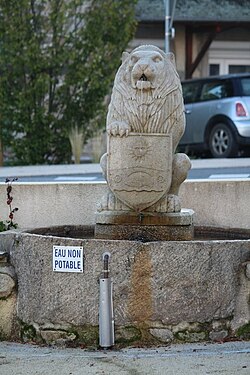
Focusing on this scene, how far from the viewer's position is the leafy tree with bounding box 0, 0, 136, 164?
1784cm

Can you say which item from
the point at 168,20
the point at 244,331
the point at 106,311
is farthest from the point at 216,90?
the point at 106,311

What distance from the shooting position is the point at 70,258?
7.37 meters

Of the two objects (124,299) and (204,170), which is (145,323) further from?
(204,170)

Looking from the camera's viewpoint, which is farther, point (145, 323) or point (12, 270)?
point (12, 270)

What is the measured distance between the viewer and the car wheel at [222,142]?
1805cm

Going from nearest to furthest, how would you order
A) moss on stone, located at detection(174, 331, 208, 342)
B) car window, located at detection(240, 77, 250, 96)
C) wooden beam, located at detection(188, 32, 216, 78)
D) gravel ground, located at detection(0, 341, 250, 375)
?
gravel ground, located at detection(0, 341, 250, 375)
moss on stone, located at detection(174, 331, 208, 342)
car window, located at detection(240, 77, 250, 96)
wooden beam, located at detection(188, 32, 216, 78)

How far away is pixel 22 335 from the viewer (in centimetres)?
773

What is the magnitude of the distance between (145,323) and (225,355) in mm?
706

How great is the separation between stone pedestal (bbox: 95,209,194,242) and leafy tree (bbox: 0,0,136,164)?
32.1 feet

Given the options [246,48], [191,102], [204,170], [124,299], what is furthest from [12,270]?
[246,48]

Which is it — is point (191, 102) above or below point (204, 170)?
above

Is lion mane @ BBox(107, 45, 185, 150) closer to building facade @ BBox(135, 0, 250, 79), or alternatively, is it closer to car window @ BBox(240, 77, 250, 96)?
car window @ BBox(240, 77, 250, 96)

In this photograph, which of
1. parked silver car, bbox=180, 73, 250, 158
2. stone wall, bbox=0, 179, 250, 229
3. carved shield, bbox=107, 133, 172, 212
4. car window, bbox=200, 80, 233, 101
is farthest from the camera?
car window, bbox=200, 80, 233, 101

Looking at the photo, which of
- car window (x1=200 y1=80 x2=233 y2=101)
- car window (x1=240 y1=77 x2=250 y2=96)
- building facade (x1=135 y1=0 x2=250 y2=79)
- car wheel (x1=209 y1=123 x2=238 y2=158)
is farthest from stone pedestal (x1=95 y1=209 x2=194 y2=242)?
building facade (x1=135 y1=0 x2=250 y2=79)
